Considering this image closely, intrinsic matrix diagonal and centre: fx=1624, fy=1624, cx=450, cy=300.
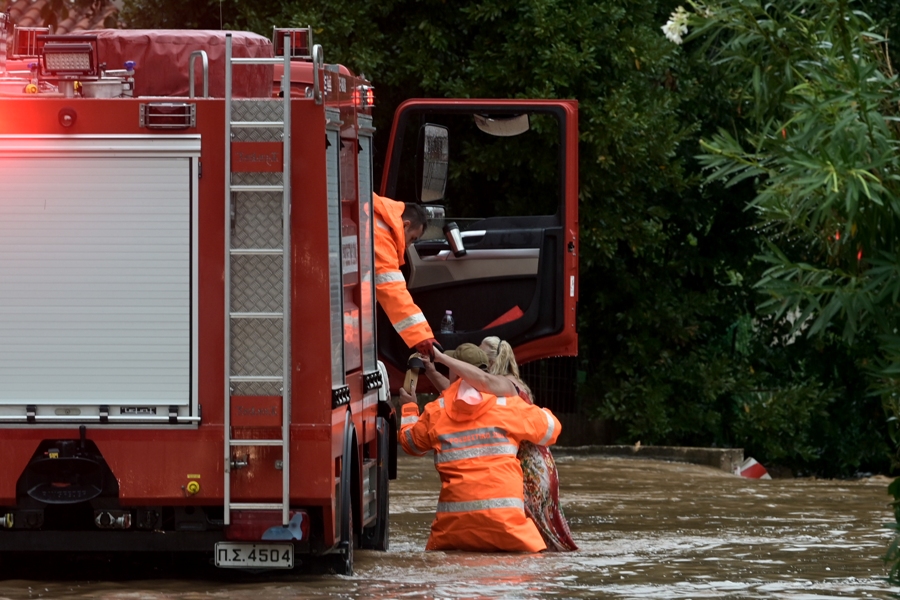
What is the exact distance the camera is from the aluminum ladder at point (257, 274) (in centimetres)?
713

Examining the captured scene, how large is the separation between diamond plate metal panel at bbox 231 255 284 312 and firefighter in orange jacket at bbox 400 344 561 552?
2.02 meters

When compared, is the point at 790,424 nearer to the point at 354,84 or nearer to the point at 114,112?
the point at 354,84

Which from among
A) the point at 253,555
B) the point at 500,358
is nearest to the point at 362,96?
the point at 500,358

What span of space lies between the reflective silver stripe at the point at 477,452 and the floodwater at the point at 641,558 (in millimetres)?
553

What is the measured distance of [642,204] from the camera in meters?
17.0

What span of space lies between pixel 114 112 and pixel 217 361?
1.20 metres

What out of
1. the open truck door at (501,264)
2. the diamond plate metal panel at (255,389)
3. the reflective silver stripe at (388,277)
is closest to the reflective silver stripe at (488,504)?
the reflective silver stripe at (388,277)

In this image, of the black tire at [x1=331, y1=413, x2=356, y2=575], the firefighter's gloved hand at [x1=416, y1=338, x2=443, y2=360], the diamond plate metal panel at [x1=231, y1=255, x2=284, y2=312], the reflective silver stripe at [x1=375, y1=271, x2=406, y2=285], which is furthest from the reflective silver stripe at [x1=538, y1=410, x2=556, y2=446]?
the diamond plate metal panel at [x1=231, y1=255, x2=284, y2=312]

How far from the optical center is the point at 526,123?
1113 centimetres

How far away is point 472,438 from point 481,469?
0.19 meters

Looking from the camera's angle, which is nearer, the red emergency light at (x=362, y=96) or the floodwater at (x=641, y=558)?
the floodwater at (x=641, y=558)

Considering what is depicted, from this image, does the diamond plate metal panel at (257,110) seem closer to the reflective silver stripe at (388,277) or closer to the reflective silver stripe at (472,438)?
the reflective silver stripe at (388,277)

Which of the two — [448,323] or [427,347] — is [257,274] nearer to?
[427,347]

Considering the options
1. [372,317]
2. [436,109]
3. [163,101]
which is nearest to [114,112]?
[163,101]
